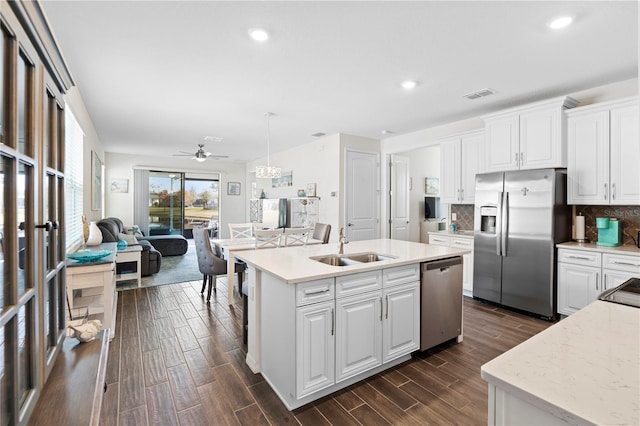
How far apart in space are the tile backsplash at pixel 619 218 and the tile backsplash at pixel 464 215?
1.42 meters

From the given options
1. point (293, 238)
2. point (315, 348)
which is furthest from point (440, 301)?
point (293, 238)

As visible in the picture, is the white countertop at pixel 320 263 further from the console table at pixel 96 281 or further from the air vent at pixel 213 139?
the air vent at pixel 213 139

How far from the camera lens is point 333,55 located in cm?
265

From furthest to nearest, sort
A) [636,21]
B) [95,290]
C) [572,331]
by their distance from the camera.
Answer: [95,290]
[636,21]
[572,331]

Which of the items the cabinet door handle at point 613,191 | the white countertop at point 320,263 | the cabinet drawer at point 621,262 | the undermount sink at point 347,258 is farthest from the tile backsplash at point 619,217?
the undermount sink at point 347,258

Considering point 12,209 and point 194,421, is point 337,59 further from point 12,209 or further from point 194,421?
point 194,421

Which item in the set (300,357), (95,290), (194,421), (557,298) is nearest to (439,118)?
(557,298)

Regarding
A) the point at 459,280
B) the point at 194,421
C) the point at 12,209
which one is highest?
the point at 12,209

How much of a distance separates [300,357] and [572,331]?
1428 mm

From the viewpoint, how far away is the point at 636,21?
7.06 feet

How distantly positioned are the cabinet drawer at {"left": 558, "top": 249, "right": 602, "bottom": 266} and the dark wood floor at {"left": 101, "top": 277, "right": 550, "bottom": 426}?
2.50 feet

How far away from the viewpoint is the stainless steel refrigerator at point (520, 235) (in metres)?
3.40

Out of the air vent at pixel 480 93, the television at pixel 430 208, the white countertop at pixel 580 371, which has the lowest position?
the white countertop at pixel 580 371

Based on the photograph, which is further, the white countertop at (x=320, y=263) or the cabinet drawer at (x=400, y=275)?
the cabinet drawer at (x=400, y=275)
